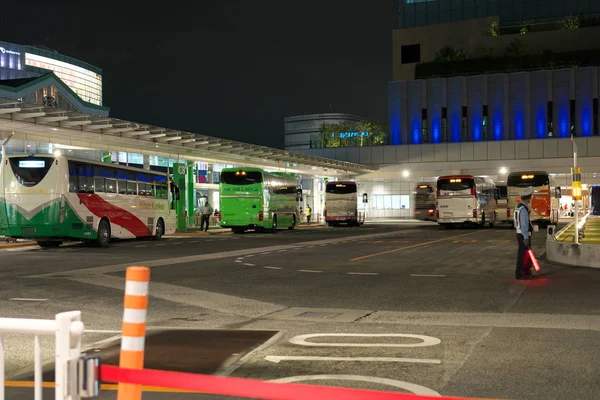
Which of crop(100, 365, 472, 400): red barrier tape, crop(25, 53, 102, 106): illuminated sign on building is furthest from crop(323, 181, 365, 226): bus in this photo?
crop(25, 53, 102, 106): illuminated sign on building

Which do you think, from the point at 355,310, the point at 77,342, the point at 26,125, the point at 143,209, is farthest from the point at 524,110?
the point at 77,342

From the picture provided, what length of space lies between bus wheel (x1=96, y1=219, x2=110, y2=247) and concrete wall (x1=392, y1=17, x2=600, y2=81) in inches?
2726

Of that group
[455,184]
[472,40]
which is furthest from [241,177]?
[472,40]

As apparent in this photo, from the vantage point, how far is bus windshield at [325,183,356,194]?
197ft

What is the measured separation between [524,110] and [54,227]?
63.4 meters

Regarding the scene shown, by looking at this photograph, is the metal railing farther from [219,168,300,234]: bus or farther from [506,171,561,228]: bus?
[506,171,561,228]: bus

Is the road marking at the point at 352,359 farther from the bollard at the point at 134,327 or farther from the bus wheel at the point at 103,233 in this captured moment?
the bus wheel at the point at 103,233

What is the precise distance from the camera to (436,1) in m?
97.8

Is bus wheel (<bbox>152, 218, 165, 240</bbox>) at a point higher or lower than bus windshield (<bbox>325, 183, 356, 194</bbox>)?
lower

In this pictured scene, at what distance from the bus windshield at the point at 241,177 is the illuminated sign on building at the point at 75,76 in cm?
9996

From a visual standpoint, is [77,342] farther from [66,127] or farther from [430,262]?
[66,127]

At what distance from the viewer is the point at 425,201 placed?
74.6 metres

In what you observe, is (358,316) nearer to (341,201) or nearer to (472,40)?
(341,201)

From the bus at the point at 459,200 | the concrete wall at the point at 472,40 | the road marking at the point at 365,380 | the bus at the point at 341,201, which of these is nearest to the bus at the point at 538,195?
the bus at the point at 459,200
